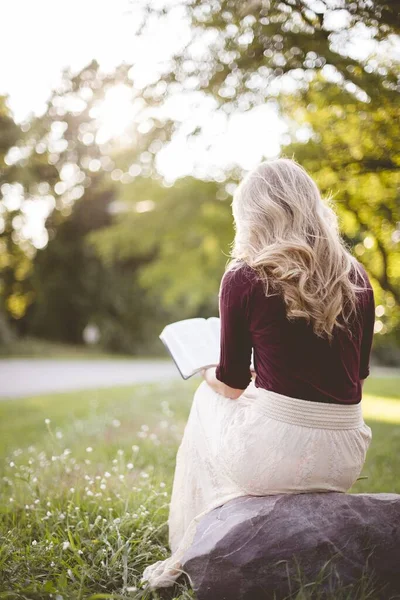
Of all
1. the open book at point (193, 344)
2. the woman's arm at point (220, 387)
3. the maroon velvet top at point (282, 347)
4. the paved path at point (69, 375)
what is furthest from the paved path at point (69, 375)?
the maroon velvet top at point (282, 347)

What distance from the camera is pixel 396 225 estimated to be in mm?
4645

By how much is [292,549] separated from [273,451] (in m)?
0.37

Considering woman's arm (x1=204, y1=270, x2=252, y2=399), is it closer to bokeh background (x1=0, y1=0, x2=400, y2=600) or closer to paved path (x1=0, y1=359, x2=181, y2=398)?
bokeh background (x1=0, y1=0, x2=400, y2=600)

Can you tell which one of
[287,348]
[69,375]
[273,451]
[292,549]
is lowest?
[69,375]

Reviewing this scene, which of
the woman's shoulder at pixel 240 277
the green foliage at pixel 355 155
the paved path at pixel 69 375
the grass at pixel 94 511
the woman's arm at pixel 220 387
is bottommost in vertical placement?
the paved path at pixel 69 375

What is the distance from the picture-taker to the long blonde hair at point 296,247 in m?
2.16

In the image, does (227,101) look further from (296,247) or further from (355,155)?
(296,247)

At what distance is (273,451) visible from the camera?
216cm

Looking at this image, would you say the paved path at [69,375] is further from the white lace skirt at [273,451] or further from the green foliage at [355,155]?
the white lace skirt at [273,451]

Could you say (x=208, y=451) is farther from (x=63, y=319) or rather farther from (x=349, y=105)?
(x=63, y=319)

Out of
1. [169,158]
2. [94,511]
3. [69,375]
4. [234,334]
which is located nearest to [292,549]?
[234,334]

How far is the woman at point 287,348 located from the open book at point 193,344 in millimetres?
282

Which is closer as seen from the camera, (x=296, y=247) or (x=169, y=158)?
(x=296, y=247)

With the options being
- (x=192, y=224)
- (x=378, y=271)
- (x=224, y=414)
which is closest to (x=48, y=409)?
(x=192, y=224)
